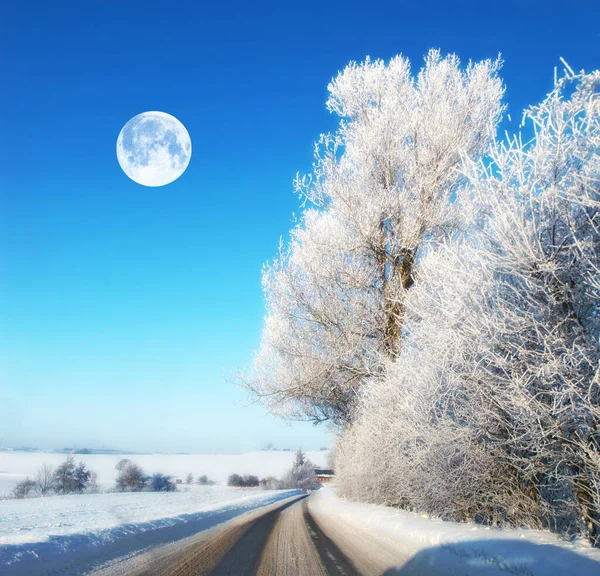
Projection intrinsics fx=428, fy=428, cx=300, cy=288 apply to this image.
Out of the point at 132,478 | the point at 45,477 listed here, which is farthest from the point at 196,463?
the point at 45,477

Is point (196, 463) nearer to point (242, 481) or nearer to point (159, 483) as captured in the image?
point (242, 481)

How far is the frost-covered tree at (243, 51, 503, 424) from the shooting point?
10.4m

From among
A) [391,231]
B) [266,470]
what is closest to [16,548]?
[391,231]

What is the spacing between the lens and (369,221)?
→ 1062 centimetres

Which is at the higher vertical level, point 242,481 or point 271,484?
point 242,481

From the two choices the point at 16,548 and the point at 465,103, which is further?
the point at 465,103

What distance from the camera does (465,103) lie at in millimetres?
10547

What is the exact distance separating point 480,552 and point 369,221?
7396mm

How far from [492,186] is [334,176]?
258 inches

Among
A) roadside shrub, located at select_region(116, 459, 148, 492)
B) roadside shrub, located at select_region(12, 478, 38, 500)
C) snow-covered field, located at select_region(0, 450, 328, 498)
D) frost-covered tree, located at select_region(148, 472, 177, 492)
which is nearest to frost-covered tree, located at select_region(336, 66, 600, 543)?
roadside shrub, located at select_region(12, 478, 38, 500)

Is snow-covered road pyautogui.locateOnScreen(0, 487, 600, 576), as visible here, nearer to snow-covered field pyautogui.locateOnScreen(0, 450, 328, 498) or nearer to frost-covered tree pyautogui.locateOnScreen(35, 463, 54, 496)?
frost-covered tree pyautogui.locateOnScreen(35, 463, 54, 496)

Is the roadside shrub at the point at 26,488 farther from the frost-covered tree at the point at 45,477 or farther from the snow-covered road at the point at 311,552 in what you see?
the snow-covered road at the point at 311,552

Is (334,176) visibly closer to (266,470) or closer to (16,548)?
(16,548)

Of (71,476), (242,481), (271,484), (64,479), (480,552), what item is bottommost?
(271,484)
